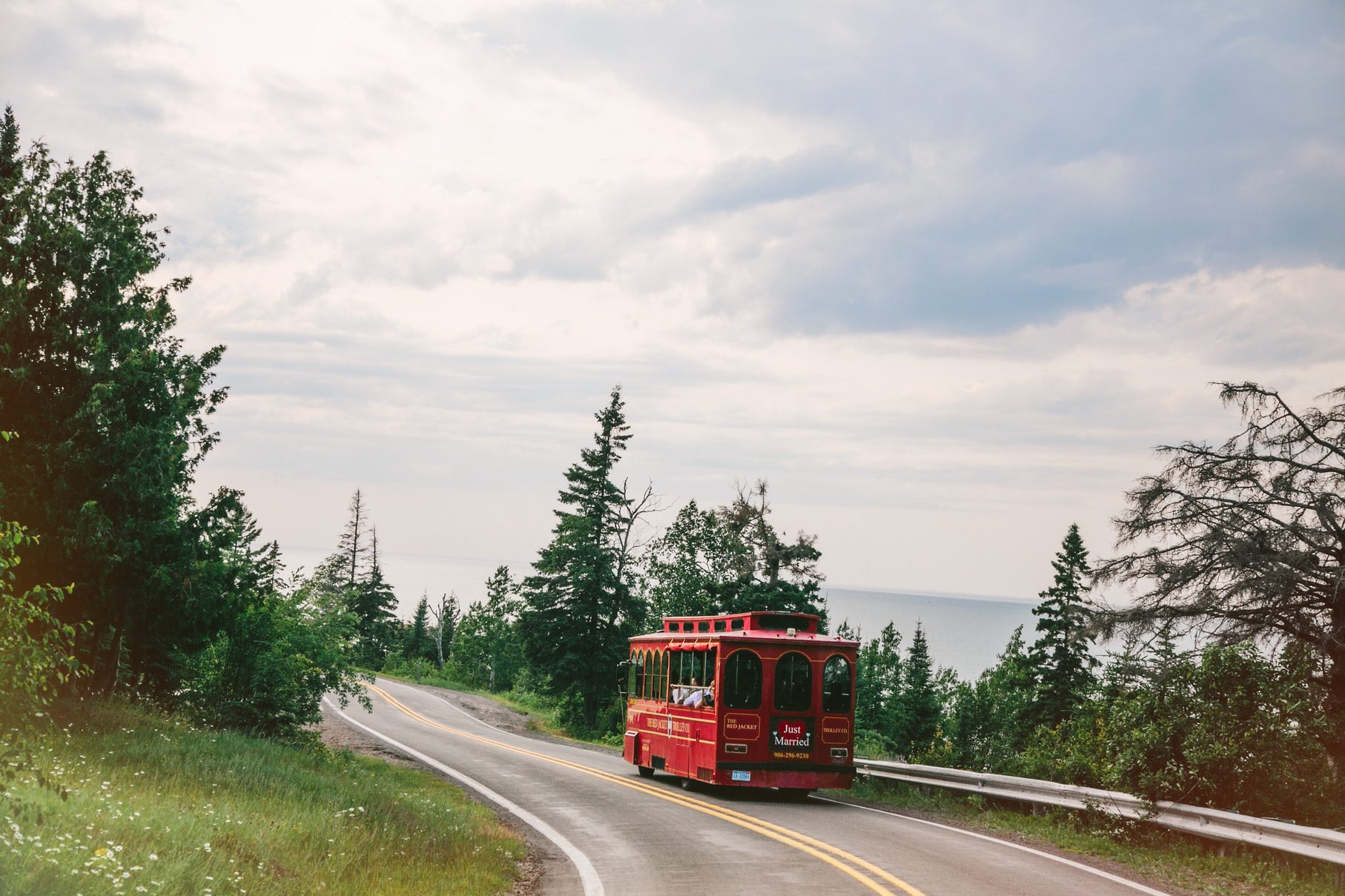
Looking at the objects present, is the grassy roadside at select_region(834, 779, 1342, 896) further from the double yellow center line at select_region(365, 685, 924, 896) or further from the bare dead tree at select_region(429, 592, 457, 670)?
the bare dead tree at select_region(429, 592, 457, 670)

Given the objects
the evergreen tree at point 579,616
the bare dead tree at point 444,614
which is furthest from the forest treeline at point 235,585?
the bare dead tree at point 444,614

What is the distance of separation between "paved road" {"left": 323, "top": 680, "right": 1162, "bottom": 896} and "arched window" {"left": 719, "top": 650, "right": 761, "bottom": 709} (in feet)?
5.75

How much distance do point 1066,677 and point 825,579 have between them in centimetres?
1278

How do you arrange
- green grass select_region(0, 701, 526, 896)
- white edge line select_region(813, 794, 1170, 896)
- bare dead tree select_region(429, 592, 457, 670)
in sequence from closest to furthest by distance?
1. green grass select_region(0, 701, 526, 896)
2. white edge line select_region(813, 794, 1170, 896)
3. bare dead tree select_region(429, 592, 457, 670)

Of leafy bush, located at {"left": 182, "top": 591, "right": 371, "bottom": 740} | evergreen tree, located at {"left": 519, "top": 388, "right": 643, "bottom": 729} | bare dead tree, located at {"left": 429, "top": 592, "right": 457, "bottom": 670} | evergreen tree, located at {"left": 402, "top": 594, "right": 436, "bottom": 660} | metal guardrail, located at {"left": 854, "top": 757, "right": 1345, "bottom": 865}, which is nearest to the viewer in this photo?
metal guardrail, located at {"left": 854, "top": 757, "right": 1345, "bottom": 865}

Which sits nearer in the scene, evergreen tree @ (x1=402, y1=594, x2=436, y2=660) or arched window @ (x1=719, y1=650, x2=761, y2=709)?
arched window @ (x1=719, y1=650, x2=761, y2=709)

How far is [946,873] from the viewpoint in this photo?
11.2 m

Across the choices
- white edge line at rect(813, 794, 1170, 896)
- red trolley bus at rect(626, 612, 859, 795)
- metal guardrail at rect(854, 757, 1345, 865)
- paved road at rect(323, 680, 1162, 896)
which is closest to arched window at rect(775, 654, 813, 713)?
red trolley bus at rect(626, 612, 859, 795)

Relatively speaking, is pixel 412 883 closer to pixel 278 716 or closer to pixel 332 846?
pixel 332 846

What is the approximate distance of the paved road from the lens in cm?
1060

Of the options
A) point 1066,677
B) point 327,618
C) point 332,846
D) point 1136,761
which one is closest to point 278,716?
point 327,618

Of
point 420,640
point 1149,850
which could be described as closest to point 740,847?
point 1149,850

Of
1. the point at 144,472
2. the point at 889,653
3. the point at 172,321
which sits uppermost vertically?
the point at 172,321

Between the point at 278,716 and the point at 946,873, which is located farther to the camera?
the point at 278,716
